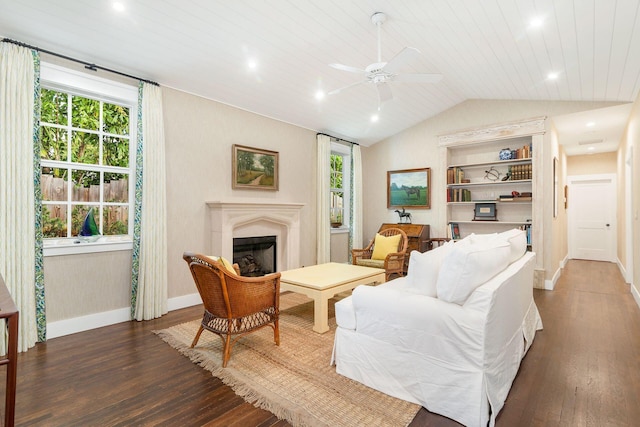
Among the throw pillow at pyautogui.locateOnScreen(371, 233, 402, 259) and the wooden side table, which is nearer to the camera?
the wooden side table

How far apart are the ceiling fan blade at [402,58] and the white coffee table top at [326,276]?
210 centimetres

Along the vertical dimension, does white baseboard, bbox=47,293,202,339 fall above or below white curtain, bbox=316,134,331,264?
below

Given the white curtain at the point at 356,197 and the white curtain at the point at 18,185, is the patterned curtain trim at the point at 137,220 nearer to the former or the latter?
the white curtain at the point at 18,185

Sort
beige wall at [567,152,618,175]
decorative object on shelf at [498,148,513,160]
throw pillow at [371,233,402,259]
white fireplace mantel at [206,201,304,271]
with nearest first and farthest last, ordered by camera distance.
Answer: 1. white fireplace mantel at [206,201,304,271]
2. throw pillow at [371,233,402,259]
3. decorative object on shelf at [498,148,513,160]
4. beige wall at [567,152,618,175]

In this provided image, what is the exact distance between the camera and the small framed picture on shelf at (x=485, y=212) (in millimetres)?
5680

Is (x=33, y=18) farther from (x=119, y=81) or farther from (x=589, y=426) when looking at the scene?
(x=589, y=426)

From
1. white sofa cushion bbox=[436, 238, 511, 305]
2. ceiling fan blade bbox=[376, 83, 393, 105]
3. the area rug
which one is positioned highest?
ceiling fan blade bbox=[376, 83, 393, 105]

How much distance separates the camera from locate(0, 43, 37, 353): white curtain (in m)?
2.80

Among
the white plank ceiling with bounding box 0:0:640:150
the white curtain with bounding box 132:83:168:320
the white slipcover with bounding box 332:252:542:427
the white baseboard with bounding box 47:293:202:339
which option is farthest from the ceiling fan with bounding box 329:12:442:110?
the white baseboard with bounding box 47:293:202:339

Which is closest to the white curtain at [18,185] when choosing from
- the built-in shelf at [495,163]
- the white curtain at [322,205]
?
the white curtain at [322,205]

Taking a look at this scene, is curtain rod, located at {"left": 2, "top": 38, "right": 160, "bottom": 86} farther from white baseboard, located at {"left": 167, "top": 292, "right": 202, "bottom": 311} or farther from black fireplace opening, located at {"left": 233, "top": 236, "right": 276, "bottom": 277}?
white baseboard, located at {"left": 167, "top": 292, "right": 202, "bottom": 311}

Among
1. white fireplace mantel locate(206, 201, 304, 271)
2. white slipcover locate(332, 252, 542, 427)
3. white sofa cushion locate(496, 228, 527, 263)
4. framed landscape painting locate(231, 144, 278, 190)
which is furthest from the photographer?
framed landscape painting locate(231, 144, 278, 190)

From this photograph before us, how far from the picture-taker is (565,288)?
5223mm

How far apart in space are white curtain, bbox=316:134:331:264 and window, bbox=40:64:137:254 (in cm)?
296
